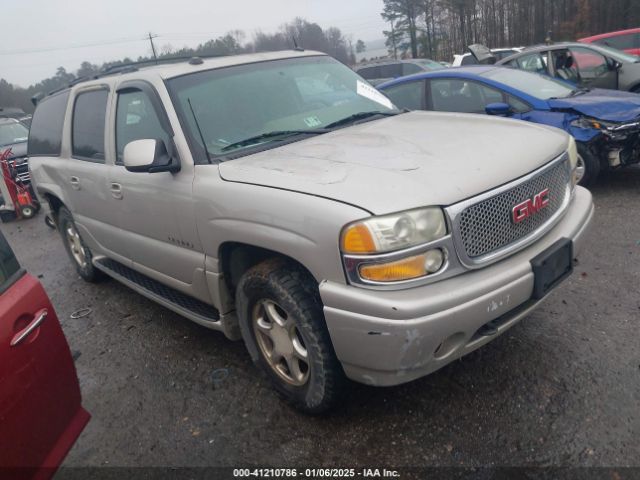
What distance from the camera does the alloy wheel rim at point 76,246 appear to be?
512 centimetres

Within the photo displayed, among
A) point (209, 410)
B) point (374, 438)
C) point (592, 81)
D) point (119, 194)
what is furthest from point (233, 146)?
point (592, 81)

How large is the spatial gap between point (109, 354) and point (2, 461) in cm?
214

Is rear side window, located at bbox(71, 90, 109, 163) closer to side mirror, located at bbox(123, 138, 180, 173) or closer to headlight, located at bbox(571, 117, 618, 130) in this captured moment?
side mirror, located at bbox(123, 138, 180, 173)

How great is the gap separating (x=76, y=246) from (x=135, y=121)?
2.29m

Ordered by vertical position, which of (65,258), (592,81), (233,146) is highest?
(233,146)

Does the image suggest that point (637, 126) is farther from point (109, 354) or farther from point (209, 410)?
point (109, 354)

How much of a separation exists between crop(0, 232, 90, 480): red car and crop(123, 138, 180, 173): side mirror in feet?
3.20

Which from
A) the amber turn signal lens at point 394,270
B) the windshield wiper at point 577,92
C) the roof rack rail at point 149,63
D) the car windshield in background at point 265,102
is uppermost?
the roof rack rail at point 149,63

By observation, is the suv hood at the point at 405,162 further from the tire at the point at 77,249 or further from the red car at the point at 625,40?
the red car at the point at 625,40

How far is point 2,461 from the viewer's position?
177 centimetres

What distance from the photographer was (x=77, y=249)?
5.30m

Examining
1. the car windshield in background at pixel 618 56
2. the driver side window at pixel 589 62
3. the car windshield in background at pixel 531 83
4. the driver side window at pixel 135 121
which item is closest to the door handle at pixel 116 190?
the driver side window at pixel 135 121

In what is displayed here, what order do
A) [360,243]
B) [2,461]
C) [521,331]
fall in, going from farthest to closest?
[521,331] → [360,243] → [2,461]

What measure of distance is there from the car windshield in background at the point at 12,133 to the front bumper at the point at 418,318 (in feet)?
39.6
